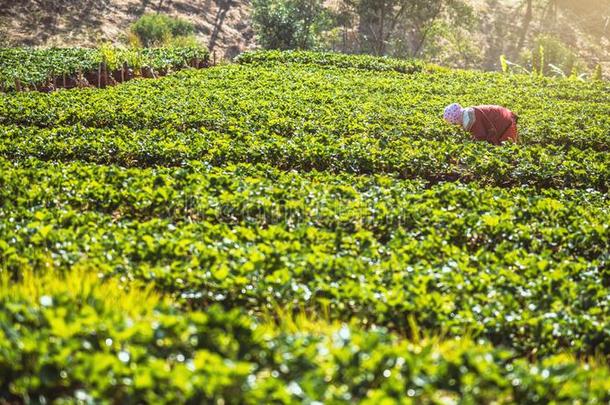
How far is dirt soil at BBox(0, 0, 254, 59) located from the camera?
3362 cm

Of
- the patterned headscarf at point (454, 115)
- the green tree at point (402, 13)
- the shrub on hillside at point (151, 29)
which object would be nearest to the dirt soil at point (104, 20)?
the shrub on hillside at point (151, 29)

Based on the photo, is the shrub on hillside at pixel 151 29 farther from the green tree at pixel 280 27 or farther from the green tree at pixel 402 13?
the green tree at pixel 402 13

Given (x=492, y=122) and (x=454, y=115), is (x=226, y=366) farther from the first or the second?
(x=454, y=115)

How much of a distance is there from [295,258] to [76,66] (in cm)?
1477

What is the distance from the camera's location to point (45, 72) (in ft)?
58.3

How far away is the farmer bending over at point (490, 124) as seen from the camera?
12.3 meters

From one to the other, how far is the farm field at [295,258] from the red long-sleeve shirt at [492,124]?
0.78m

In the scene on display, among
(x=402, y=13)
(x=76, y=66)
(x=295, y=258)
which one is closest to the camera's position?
(x=295, y=258)

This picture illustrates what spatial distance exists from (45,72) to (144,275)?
13.9 metres

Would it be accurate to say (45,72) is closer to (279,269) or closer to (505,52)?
(279,269)

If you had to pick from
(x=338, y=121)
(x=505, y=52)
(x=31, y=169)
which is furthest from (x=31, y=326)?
(x=505, y=52)

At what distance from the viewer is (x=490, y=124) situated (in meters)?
12.3

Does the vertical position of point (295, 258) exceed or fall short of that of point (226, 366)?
it falls short

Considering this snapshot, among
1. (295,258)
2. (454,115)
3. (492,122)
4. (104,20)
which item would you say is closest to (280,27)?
(104,20)
